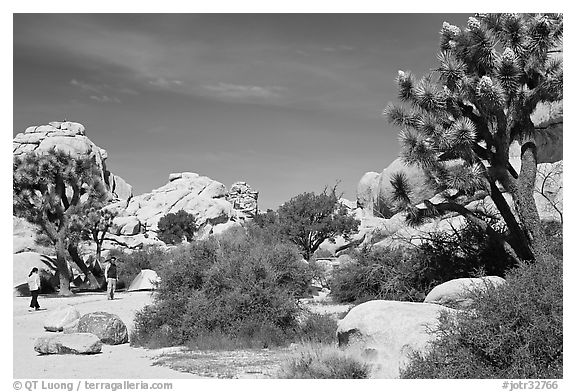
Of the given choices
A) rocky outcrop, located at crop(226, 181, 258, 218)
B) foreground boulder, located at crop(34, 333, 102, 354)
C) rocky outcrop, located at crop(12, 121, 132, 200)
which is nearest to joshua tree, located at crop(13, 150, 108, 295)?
foreground boulder, located at crop(34, 333, 102, 354)

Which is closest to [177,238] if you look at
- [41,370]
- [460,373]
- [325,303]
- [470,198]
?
[325,303]

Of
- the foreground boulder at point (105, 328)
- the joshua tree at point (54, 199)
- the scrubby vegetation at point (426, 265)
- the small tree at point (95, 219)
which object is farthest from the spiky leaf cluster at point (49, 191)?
the scrubby vegetation at point (426, 265)

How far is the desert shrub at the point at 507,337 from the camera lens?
604cm

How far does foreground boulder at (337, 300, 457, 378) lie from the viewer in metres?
7.24

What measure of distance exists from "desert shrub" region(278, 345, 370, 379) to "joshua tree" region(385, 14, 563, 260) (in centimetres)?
699

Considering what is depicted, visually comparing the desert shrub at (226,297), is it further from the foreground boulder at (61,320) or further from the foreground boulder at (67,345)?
the foreground boulder at (61,320)

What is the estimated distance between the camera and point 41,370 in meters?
8.41

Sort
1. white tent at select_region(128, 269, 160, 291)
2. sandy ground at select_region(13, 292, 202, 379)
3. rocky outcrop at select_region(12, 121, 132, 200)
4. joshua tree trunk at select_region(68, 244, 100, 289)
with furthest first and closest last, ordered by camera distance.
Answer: rocky outcrop at select_region(12, 121, 132, 200) < joshua tree trunk at select_region(68, 244, 100, 289) < white tent at select_region(128, 269, 160, 291) < sandy ground at select_region(13, 292, 202, 379)

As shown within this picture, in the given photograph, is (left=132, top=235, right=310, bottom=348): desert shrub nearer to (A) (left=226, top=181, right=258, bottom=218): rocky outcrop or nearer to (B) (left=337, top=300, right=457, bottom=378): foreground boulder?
(B) (left=337, top=300, right=457, bottom=378): foreground boulder

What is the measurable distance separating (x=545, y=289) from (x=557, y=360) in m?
0.81

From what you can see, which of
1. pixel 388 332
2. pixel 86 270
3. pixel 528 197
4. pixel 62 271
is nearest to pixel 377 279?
pixel 528 197

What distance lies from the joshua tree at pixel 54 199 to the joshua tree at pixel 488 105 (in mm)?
16760
